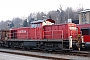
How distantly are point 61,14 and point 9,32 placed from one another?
6751 centimetres

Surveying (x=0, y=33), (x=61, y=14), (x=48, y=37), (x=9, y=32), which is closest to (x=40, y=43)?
(x=48, y=37)

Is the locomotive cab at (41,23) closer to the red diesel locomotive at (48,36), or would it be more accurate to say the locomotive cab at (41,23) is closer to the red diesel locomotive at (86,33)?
the red diesel locomotive at (48,36)

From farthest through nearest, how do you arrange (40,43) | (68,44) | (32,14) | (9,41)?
(32,14), (9,41), (40,43), (68,44)

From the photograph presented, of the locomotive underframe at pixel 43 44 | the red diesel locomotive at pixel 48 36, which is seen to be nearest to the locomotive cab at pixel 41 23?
the red diesel locomotive at pixel 48 36

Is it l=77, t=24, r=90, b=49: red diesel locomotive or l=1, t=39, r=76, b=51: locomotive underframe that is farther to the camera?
l=77, t=24, r=90, b=49: red diesel locomotive

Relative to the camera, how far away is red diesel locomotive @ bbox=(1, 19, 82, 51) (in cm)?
1856

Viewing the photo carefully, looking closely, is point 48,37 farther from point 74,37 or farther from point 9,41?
point 9,41

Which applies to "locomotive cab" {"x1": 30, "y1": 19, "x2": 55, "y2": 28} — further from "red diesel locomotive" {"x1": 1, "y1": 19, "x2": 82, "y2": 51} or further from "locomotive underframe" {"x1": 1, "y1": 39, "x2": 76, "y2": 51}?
"locomotive underframe" {"x1": 1, "y1": 39, "x2": 76, "y2": 51}

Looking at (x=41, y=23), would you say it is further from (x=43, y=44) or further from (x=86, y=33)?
(x=86, y=33)

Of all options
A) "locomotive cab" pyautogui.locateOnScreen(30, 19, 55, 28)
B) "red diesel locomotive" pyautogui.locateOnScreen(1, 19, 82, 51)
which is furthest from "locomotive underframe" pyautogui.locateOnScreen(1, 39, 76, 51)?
"locomotive cab" pyautogui.locateOnScreen(30, 19, 55, 28)

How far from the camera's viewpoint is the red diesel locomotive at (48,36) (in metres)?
18.6

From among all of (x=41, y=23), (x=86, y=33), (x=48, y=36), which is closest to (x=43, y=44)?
(x=48, y=36)

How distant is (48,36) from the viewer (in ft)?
67.3

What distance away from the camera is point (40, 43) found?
2048 cm
